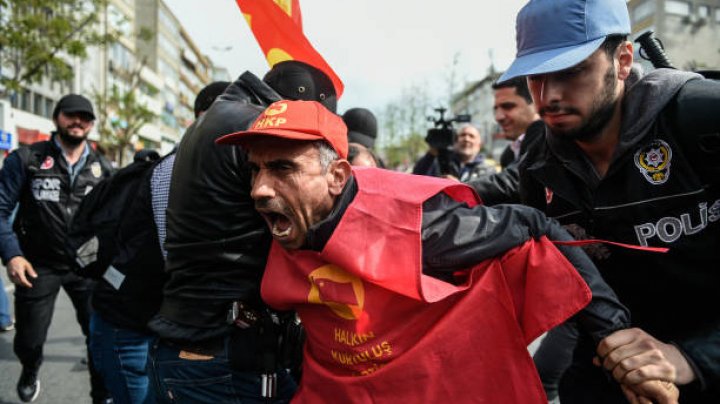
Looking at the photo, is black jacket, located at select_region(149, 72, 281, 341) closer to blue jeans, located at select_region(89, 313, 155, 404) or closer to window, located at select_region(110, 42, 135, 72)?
blue jeans, located at select_region(89, 313, 155, 404)

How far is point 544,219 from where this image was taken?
5.89ft

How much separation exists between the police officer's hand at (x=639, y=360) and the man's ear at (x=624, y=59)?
0.93m

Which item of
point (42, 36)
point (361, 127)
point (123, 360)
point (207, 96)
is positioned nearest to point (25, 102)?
point (42, 36)

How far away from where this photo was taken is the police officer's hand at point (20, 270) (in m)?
4.13

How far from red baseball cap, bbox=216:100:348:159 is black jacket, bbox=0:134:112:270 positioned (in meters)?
3.19

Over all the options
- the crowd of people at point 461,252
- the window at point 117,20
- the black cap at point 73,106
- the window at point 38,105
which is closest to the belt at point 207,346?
the crowd of people at point 461,252

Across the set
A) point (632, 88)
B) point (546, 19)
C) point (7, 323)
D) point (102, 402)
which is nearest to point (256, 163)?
point (546, 19)

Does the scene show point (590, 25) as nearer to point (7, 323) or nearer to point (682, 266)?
point (682, 266)

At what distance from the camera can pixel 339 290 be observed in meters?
1.84

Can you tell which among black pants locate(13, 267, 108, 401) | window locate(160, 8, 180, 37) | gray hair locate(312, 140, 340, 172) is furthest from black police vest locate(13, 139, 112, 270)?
window locate(160, 8, 180, 37)

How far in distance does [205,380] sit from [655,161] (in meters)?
1.74

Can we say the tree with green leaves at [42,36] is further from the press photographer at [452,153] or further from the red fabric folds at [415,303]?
the red fabric folds at [415,303]

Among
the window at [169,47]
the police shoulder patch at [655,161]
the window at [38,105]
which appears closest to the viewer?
the police shoulder patch at [655,161]

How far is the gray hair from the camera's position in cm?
194
